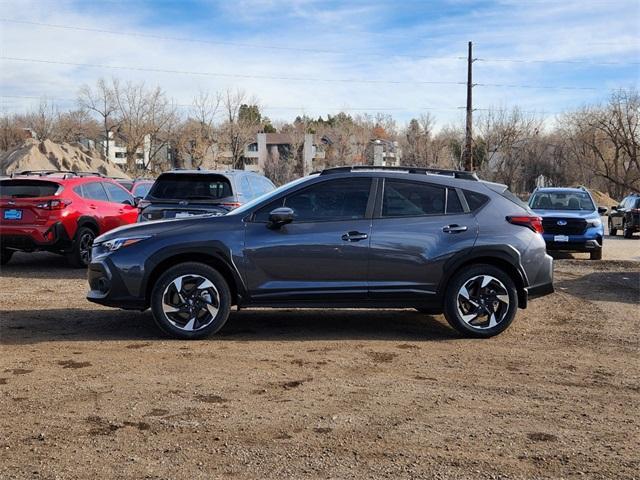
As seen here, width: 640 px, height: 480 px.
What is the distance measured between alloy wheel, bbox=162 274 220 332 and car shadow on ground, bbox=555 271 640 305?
18.5 feet

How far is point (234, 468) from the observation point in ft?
12.4

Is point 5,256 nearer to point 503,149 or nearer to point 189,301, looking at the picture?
point 189,301

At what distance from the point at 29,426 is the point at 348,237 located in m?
3.52

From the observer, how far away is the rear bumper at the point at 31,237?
11.4 metres

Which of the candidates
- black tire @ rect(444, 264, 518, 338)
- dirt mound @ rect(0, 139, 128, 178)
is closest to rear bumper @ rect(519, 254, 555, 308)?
black tire @ rect(444, 264, 518, 338)

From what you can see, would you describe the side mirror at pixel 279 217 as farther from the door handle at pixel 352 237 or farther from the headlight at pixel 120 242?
the headlight at pixel 120 242

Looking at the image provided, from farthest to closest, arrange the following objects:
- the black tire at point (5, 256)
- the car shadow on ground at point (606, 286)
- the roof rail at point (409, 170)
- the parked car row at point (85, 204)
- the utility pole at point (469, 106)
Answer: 1. the utility pole at point (469, 106)
2. the black tire at point (5, 256)
3. the parked car row at point (85, 204)
4. the car shadow on ground at point (606, 286)
5. the roof rail at point (409, 170)

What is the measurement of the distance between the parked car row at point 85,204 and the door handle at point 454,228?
3.96m

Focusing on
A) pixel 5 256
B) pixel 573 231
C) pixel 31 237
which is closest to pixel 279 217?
pixel 31 237

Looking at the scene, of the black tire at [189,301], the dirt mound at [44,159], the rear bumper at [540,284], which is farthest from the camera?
the dirt mound at [44,159]

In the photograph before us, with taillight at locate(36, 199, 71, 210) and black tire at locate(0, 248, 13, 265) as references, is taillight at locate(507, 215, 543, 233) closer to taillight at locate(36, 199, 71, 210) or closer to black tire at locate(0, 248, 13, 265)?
taillight at locate(36, 199, 71, 210)

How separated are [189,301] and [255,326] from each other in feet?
3.24

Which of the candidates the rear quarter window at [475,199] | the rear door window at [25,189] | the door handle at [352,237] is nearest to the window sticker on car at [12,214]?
the rear door window at [25,189]

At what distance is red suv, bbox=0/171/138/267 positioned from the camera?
11391 millimetres
